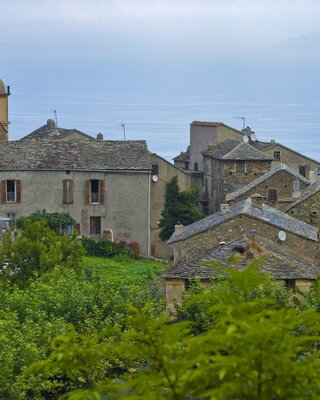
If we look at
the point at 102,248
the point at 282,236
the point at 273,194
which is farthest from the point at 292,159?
the point at 282,236

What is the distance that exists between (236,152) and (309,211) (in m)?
27.4

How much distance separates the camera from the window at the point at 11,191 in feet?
207

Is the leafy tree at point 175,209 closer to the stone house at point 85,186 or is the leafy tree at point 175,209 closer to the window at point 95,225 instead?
the stone house at point 85,186

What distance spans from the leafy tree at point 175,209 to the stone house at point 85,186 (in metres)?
1.40

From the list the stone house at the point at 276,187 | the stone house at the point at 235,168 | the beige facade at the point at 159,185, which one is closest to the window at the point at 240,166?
the stone house at the point at 235,168

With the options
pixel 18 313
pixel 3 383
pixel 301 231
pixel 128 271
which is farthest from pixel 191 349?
pixel 128 271

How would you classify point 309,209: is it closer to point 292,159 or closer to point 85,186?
point 85,186

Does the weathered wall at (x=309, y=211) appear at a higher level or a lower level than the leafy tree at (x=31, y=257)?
higher

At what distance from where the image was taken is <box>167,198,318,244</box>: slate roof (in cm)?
4081

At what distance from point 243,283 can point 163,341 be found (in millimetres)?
1092

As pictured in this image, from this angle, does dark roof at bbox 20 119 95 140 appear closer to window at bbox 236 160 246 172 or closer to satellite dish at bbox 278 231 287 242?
window at bbox 236 160 246 172

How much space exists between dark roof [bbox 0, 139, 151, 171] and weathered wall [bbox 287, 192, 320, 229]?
58.8 feet

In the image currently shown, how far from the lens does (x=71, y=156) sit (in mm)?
64188

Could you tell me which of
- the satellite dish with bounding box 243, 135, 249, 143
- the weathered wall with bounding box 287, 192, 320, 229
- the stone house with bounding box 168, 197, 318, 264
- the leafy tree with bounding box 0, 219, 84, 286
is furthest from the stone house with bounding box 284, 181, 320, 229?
the satellite dish with bounding box 243, 135, 249, 143
